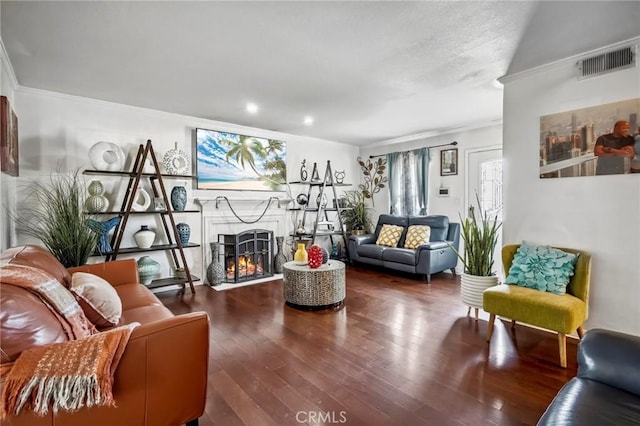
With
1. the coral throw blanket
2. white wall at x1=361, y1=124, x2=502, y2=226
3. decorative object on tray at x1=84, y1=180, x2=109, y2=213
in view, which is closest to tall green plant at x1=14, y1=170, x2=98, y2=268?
decorative object on tray at x1=84, y1=180, x2=109, y2=213

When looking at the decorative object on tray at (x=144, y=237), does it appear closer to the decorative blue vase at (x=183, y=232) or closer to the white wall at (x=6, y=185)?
the decorative blue vase at (x=183, y=232)

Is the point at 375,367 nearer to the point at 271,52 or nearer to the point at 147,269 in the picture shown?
the point at 271,52

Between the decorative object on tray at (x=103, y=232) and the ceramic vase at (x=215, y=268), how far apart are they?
1245mm

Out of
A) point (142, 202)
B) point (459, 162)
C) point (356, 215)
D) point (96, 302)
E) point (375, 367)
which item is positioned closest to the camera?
point (96, 302)

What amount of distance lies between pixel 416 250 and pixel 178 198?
3.39 meters

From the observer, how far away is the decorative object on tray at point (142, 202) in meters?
3.82

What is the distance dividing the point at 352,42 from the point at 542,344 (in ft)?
9.23

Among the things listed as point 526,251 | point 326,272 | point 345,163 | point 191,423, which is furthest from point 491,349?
point 345,163

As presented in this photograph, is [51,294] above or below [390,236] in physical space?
above

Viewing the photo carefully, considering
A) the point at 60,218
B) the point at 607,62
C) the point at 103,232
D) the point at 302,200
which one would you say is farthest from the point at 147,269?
the point at 607,62

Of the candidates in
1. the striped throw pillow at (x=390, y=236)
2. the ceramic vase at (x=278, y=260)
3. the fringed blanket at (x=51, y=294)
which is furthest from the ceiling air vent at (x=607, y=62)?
the ceramic vase at (x=278, y=260)

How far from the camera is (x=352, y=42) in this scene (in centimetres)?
234

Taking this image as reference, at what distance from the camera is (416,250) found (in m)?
4.61

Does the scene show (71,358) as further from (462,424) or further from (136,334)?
(462,424)
